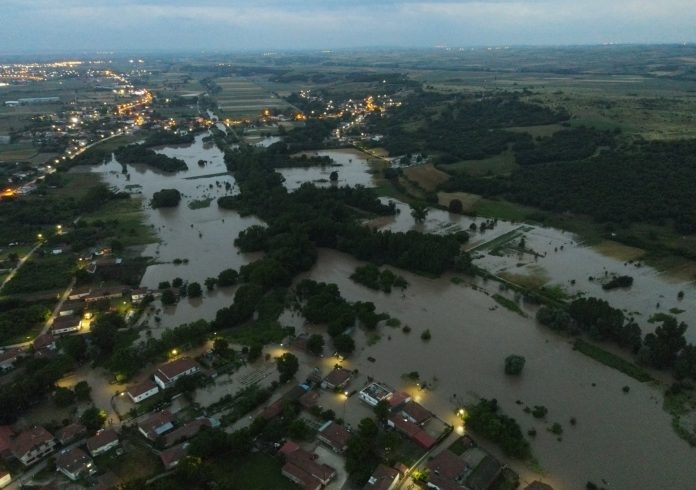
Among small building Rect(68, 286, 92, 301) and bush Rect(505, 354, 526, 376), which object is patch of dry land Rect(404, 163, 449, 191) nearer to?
bush Rect(505, 354, 526, 376)

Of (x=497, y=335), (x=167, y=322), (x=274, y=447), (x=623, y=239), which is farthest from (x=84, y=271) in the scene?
(x=623, y=239)

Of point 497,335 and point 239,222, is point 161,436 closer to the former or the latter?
point 497,335

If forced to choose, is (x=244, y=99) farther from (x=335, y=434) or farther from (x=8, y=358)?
(x=335, y=434)

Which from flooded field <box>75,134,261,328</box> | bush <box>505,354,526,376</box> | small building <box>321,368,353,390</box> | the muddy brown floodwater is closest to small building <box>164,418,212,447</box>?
small building <box>321,368,353,390</box>

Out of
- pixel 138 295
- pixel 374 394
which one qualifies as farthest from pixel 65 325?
pixel 374 394

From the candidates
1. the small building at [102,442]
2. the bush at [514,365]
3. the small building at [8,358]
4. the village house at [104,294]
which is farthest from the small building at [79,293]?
the bush at [514,365]

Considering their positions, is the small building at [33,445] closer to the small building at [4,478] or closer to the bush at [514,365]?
the small building at [4,478]
